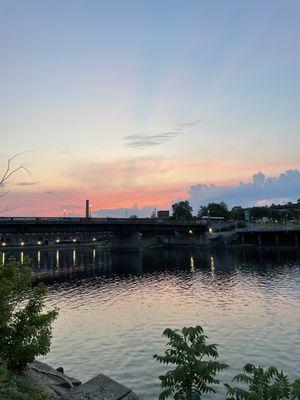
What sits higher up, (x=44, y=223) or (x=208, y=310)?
(x=44, y=223)

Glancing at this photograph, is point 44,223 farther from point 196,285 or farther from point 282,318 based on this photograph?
point 282,318

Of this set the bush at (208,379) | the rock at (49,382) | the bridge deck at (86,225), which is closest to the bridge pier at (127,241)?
the bridge deck at (86,225)

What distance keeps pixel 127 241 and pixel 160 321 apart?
137 metres

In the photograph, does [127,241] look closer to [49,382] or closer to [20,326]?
[49,382]

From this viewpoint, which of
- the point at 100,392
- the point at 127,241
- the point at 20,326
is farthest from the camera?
the point at 127,241

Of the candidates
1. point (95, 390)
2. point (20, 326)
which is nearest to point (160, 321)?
point (20, 326)

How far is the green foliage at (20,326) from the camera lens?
58.3 ft

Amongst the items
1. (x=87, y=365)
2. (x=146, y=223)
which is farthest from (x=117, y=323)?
(x=146, y=223)

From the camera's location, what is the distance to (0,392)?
14.2m

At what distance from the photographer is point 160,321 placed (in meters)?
43.5

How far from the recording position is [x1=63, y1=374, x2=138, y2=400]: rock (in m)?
15.5

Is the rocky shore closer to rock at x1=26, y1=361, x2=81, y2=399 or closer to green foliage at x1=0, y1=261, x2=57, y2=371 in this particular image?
rock at x1=26, y1=361, x2=81, y2=399

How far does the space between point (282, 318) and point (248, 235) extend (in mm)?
145941

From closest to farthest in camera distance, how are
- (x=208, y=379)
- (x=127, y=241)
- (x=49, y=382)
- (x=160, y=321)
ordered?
(x=208, y=379), (x=49, y=382), (x=160, y=321), (x=127, y=241)
